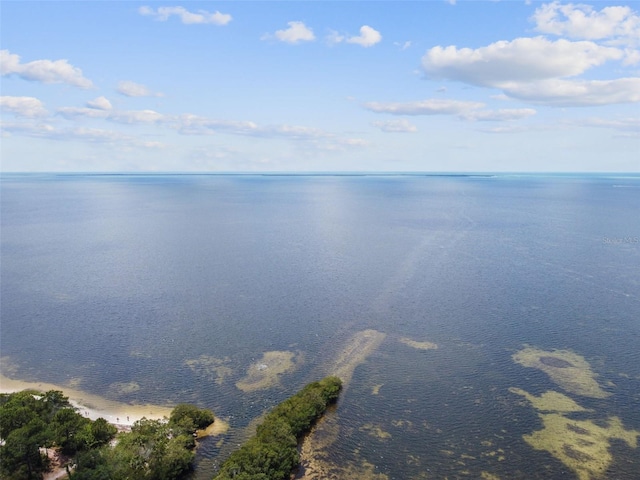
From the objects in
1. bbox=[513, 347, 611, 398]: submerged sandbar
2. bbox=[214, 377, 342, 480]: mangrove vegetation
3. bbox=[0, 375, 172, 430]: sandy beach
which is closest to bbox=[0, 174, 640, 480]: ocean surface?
bbox=[513, 347, 611, 398]: submerged sandbar

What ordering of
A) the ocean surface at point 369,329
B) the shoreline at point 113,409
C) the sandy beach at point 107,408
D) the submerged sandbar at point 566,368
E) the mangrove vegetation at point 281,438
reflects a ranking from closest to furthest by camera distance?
1. the mangrove vegetation at point 281,438
2. the ocean surface at point 369,329
3. the shoreline at point 113,409
4. the sandy beach at point 107,408
5. the submerged sandbar at point 566,368

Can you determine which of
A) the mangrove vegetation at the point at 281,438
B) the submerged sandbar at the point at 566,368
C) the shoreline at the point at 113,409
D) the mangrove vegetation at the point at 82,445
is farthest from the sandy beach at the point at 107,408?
the submerged sandbar at the point at 566,368

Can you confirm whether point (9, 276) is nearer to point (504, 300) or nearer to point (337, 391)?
point (337, 391)

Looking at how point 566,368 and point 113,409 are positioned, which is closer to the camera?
point 113,409

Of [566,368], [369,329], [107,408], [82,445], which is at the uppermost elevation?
[566,368]

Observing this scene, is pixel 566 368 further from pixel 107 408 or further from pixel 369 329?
pixel 107 408

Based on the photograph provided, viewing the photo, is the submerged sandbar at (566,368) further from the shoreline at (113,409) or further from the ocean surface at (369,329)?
the shoreline at (113,409)

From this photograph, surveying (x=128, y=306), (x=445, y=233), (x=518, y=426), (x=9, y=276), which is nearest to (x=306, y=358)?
(x=518, y=426)

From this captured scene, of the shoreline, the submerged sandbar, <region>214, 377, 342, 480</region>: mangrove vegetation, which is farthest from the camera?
the submerged sandbar

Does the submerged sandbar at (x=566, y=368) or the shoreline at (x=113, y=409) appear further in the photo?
the submerged sandbar at (x=566, y=368)

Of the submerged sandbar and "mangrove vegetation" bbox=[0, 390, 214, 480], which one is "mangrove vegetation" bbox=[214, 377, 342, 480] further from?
the submerged sandbar

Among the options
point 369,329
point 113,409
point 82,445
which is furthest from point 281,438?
point 369,329

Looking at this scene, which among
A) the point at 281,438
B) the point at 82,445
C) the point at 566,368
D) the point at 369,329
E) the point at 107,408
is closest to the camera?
the point at 82,445
